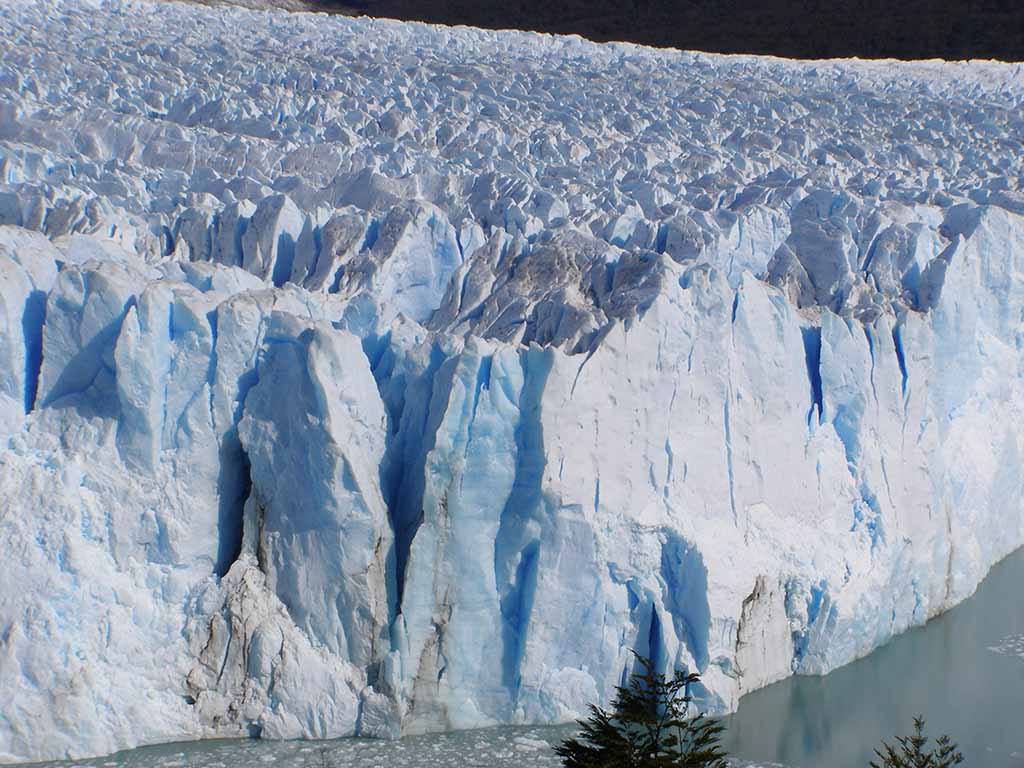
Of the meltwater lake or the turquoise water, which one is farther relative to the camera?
the turquoise water

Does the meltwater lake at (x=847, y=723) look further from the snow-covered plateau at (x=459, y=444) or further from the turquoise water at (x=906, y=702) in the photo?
the snow-covered plateau at (x=459, y=444)

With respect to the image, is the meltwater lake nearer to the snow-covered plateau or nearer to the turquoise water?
the turquoise water

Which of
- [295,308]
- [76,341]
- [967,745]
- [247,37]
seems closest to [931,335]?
[967,745]

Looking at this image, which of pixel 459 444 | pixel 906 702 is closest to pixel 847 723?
pixel 906 702

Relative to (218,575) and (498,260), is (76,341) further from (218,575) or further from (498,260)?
(498,260)

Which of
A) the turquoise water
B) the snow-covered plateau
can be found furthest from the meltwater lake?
the snow-covered plateau

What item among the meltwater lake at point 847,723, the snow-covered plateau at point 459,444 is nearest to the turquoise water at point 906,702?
the meltwater lake at point 847,723

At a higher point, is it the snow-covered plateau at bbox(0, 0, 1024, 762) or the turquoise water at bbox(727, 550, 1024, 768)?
the snow-covered plateau at bbox(0, 0, 1024, 762)
